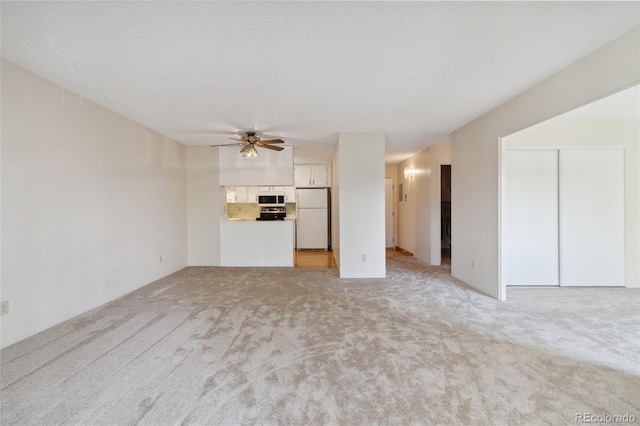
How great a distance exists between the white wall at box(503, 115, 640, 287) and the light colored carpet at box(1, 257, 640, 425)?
3.63 feet

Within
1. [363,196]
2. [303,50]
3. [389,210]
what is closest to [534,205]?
[363,196]

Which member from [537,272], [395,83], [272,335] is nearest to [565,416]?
[272,335]

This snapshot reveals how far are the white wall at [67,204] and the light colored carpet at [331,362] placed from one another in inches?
13.0

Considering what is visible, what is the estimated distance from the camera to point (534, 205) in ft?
12.7

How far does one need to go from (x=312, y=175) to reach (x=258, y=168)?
6.48ft

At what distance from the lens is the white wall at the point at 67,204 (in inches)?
90.7

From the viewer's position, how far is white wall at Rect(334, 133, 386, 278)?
4.48 m

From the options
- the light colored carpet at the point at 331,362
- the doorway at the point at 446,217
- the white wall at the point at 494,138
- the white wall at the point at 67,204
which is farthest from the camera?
the doorway at the point at 446,217

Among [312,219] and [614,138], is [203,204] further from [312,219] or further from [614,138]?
[614,138]

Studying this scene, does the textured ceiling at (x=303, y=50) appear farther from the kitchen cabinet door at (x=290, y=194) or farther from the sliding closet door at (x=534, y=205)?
the kitchen cabinet door at (x=290, y=194)

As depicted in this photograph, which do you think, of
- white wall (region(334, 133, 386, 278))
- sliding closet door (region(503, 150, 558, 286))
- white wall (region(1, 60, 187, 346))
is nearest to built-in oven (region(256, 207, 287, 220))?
white wall (region(334, 133, 386, 278))

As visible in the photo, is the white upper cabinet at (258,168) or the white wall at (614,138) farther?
the white upper cabinet at (258,168)

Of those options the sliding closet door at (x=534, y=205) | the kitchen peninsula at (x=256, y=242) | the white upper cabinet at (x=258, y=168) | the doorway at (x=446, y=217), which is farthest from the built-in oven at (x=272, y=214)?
the sliding closet door at (x=534, y=205)

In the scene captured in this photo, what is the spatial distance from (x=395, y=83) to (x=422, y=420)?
2.72m
